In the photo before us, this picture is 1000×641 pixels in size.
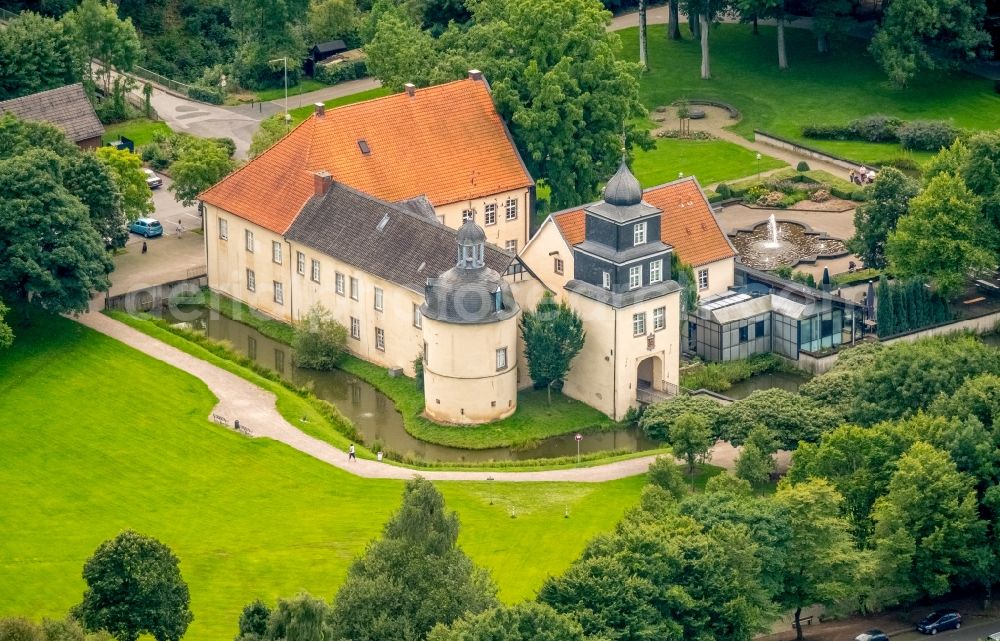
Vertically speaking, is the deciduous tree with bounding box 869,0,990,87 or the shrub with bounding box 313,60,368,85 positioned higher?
the deciduous tree with bounding box 869,0,990,87

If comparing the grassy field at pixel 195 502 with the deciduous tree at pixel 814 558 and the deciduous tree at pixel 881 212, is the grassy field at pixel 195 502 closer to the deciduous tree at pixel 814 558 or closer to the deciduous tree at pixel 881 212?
the deciduous tree at pixel 814 558

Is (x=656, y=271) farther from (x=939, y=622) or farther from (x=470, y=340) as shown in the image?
(x=939, y=622)

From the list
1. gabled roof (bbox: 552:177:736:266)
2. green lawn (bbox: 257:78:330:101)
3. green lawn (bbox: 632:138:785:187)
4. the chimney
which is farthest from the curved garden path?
green lawn (bbox: 257:78:330:101)

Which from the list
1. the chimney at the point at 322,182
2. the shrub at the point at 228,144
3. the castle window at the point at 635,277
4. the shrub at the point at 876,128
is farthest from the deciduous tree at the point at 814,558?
the shrub at the point at 876,128

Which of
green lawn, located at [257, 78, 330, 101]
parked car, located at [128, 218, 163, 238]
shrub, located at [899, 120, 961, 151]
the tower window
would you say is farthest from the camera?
green lawn, located at [257, 78, 330, 101]

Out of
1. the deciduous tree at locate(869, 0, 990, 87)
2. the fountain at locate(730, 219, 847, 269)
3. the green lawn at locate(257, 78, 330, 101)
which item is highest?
the deciduous tree at locate(869, 0, 990, 87)

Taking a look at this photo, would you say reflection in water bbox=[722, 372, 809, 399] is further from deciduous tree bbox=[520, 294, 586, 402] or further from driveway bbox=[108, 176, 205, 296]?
driveway bbox=[108, 176, 205, 296]
